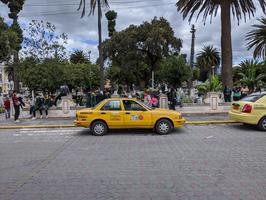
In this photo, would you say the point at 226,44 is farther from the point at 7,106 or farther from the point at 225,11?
the point at 7,106

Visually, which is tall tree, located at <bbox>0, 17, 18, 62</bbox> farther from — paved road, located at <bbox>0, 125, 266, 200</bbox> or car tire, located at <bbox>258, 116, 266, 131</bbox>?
car tire, located at <bbox>258, 116, 266, 131</bbox>

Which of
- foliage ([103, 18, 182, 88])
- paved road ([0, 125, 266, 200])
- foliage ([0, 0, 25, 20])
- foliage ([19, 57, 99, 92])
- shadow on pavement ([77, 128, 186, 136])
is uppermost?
foliage ([0, 0, 25, 20])

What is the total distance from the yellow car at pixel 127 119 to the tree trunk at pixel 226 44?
12040 millimetres

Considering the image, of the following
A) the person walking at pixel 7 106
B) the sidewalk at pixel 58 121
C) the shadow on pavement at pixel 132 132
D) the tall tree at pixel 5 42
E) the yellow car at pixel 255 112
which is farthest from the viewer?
the tall tree at pixel 5 42

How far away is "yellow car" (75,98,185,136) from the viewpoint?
38.6ft

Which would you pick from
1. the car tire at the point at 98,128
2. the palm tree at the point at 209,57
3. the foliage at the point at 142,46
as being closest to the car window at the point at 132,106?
the car tire at the point at 98,128

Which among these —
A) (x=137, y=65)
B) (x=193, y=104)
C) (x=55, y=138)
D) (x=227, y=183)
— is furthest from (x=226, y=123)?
(x=137, y=65)

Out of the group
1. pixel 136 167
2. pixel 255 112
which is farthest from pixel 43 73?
pixel 136 167

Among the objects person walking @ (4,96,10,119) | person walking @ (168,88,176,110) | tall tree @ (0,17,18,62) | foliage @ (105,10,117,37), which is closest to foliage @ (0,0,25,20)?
tall tree @ (0,17,18,62)

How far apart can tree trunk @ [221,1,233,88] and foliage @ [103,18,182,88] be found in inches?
1007

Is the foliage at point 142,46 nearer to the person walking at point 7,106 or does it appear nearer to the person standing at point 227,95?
the person standing at point 227,95

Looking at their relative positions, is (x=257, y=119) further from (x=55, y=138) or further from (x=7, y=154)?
(x=7, y=154)

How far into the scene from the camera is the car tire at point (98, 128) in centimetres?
1179

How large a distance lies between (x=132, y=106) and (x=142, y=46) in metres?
39.2
